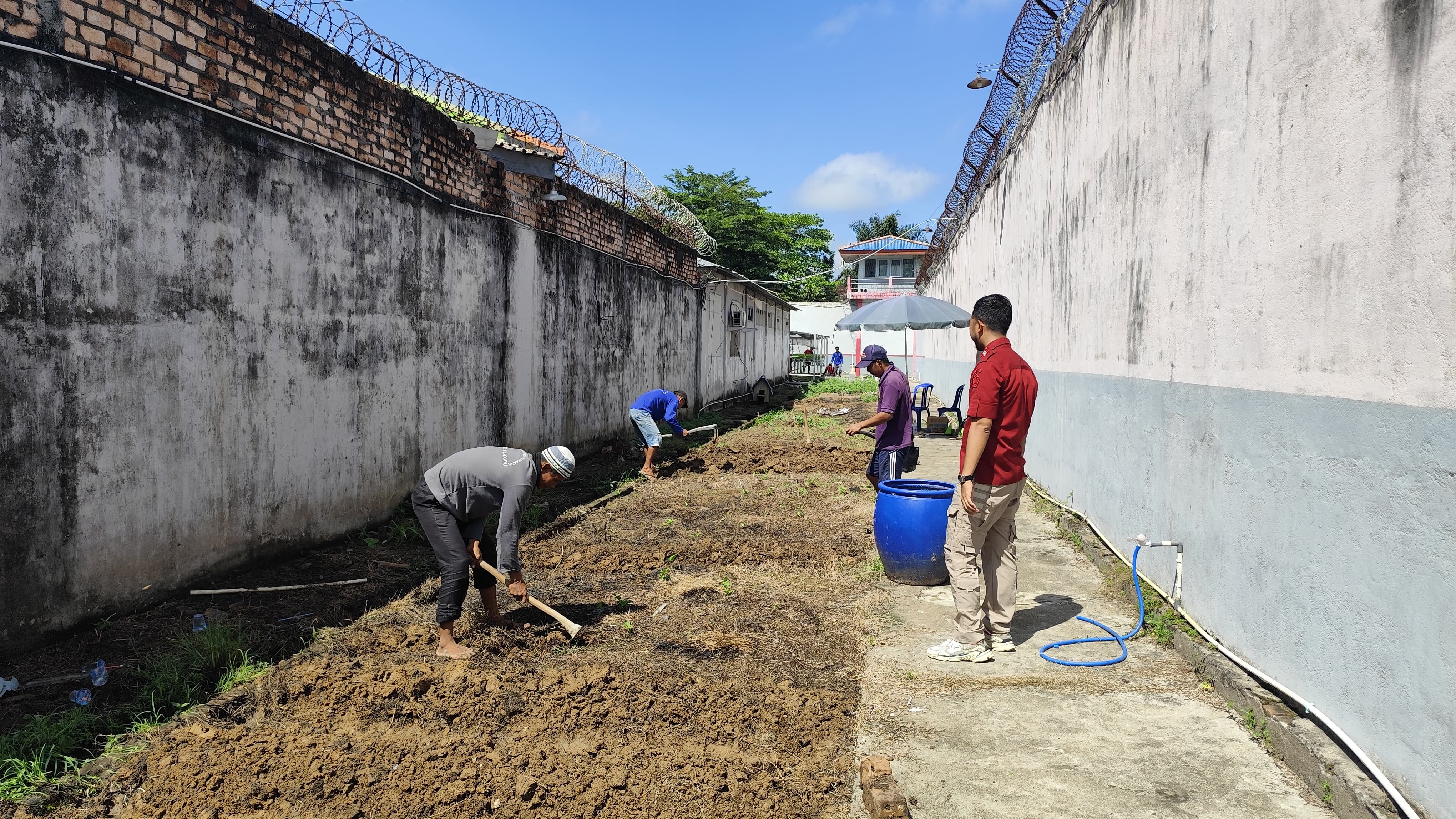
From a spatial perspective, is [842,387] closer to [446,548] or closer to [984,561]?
[984,561]

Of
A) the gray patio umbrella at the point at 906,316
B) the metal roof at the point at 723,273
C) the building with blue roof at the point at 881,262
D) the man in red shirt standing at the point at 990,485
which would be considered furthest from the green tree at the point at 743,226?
the man in red shirt standing at the point at 990,485

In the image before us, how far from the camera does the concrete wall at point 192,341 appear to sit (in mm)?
4238

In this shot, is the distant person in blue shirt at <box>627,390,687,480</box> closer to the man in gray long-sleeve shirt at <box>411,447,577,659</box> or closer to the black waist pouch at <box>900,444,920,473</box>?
the black waist pouch at <box>900,444,920,473</box>

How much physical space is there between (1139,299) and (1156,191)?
691 millimetres

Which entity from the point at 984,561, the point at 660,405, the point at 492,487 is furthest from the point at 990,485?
the point at 660,405

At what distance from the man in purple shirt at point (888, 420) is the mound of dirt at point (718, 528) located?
671mm

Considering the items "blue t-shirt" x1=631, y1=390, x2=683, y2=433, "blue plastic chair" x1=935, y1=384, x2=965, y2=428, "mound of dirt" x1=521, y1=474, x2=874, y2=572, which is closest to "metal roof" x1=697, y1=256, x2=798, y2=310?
"blue plastic chair" x1=935, y1=384, x2=965, y2=428

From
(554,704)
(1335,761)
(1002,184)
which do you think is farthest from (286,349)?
(1002,184)

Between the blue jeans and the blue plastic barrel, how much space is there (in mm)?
5079

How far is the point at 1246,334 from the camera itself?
154 inches

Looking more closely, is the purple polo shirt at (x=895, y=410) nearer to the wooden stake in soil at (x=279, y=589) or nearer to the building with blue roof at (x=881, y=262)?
the wooden stake in soil at (x=279, y=589)

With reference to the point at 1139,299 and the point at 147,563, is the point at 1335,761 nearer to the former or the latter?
the point at 1139,299

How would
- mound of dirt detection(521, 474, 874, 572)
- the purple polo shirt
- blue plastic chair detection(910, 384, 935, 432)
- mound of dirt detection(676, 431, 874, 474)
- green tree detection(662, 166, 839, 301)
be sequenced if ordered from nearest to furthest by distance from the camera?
1. mound of dirt detection(521, 474, 874, 572)
2. the purple polo shirt
3. mound of dirt detection(676, 431, 874, 474)
4. blue plastic chair detection(910, 384, 935, 432)
5. green tree detection(662, 166, 839, 301)

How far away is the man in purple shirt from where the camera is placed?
274 inches
